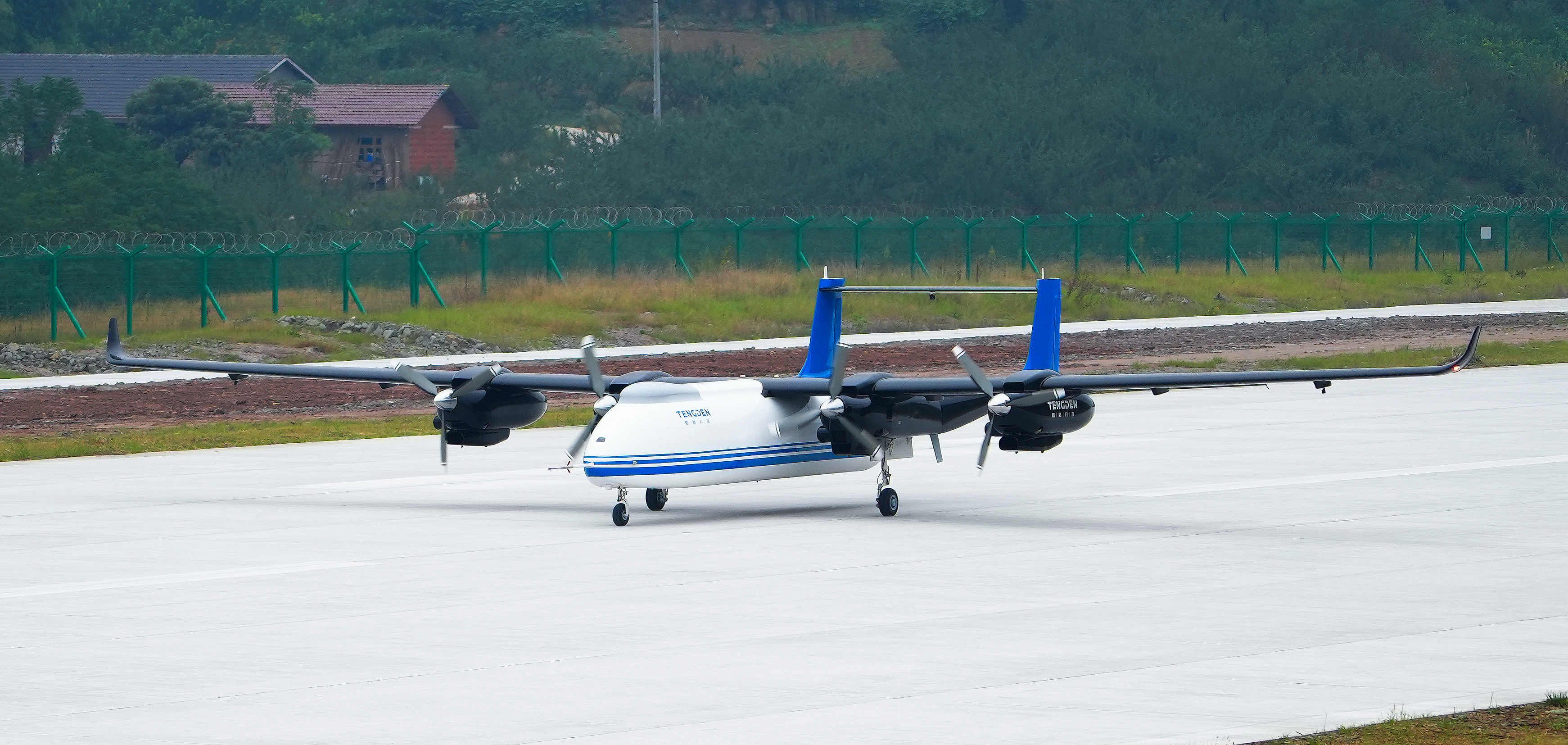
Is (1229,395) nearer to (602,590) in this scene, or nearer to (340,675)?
(602,590)

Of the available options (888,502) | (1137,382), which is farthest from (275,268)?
(1137,382)

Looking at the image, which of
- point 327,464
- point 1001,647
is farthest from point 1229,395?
point 1001,647

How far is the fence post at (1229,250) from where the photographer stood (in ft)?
237

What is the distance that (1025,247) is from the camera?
67.8 meters

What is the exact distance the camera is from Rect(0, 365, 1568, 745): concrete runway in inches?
507

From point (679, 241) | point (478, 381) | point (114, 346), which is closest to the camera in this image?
point (478, 381)

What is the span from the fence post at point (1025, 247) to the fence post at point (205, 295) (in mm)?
27194

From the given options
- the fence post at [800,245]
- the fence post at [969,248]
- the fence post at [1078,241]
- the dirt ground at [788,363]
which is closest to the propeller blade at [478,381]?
the dirt ground at [788,363]

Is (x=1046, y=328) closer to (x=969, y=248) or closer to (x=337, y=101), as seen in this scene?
(x=969, y=248)

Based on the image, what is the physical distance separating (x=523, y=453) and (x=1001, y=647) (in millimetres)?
17984

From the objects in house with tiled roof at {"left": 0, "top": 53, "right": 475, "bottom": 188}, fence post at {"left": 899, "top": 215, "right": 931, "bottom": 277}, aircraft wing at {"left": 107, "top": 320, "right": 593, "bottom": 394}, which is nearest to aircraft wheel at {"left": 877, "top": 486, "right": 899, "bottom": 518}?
aircraft wing at {"left": 107, "top": 320, "right": 593, "bottom": 394}

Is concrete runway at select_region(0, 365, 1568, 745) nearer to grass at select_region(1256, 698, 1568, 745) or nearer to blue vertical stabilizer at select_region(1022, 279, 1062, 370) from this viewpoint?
grass at select_region(1256, 698, 1568, 745)

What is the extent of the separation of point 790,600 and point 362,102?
79.5m

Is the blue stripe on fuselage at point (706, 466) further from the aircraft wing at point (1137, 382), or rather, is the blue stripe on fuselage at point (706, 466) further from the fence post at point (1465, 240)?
the fence post at point (1465, 240)
